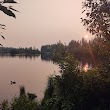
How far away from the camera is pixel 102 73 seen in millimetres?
20156

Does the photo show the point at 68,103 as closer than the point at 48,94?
Yes

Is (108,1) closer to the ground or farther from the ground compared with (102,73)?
farther from the ground

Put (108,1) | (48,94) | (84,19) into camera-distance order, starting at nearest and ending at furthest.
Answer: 1. (108,1)
2. (84,19)
3. (48,94)

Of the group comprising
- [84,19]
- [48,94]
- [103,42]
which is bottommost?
[48,94]

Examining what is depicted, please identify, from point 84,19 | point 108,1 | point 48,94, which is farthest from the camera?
point 48,94

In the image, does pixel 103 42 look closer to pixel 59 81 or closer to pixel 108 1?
pixel 108 1

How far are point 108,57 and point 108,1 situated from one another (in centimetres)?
409

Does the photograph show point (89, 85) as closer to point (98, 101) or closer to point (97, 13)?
point (98, 101)

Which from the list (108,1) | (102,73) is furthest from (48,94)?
(108,1)

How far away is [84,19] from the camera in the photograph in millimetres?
21078

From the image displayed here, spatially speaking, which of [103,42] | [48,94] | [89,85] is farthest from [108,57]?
[48,94]

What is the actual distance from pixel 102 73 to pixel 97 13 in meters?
4.37

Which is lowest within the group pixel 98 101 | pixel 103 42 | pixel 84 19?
pixel 98 101

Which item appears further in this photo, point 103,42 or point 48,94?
point 48,94
